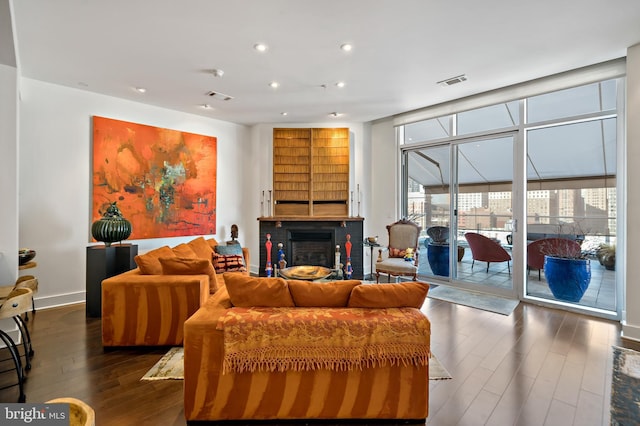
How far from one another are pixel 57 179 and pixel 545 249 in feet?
22.0

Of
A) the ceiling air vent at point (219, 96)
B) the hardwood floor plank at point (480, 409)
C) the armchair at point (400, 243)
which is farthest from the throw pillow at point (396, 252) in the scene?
the ceiling air vent at point (219, 96)

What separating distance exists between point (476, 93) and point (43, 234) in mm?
6271

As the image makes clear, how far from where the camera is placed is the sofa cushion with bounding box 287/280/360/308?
2.02 meters

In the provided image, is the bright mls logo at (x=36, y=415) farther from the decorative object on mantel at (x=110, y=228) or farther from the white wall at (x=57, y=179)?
the white wall at (x=57, y=179)

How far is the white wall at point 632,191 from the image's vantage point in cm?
311

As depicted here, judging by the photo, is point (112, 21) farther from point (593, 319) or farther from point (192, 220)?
point (593, 319)

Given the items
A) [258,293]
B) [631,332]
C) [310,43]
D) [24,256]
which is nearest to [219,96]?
[310,43]

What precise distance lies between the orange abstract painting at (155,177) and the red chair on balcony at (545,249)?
5.23 metres

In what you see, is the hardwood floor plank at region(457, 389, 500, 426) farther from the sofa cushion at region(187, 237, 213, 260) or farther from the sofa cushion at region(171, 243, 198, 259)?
the sofa cushion at region(187, 237, 213, 260)

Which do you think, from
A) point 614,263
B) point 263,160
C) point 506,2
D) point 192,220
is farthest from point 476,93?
point 192,220

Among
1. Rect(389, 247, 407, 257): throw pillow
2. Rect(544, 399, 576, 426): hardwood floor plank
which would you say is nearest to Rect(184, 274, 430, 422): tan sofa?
Rect(544, 399, 576, 426): hardwood floor plank

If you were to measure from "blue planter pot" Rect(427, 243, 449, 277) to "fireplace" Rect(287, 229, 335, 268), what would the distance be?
1.76 metres

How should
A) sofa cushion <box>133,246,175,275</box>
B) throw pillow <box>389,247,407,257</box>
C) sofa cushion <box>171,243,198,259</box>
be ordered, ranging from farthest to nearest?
1. throw pillow <box>389,247,407,257</box>
2. sofa cushion <box>171,243,198,259</box>
3. sofa cushion <box>133,246,175,275</box>

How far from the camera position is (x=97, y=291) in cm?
370
